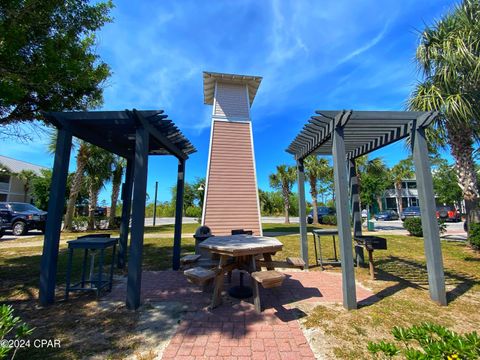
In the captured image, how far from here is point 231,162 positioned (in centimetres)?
1061

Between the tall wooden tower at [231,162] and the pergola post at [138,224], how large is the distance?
248 inches

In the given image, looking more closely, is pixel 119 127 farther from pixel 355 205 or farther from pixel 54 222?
pixel 355 205

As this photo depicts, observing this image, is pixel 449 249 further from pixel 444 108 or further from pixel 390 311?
pixel 390 311

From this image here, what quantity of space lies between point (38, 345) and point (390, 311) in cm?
423

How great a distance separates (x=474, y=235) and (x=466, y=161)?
2.36 metres

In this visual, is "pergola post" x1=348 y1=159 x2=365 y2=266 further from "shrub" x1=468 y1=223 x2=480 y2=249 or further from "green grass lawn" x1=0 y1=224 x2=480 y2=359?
"shrub" x1=468 y1=223 x2=480 y2=249

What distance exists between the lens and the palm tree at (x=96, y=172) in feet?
48.3

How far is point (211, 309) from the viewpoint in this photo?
10.5 ft

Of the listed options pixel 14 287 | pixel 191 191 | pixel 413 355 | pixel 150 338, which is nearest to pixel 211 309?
pixel 150 338

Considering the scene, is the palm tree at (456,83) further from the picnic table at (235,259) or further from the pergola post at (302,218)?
the picnic table at (235,259)

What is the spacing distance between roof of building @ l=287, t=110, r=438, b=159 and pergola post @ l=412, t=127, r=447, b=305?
0.71 feet

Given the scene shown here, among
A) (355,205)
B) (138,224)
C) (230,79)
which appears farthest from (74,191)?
(355,205)

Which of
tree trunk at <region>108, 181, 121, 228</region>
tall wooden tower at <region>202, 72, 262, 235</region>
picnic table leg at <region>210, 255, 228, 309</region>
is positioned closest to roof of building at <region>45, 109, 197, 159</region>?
picnic table leg at <region>210, 255, 228, 309</region>

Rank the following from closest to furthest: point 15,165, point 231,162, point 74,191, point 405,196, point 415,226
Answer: point 231,162
point 415,226
point 74,191
point 15,165
point 405,196
